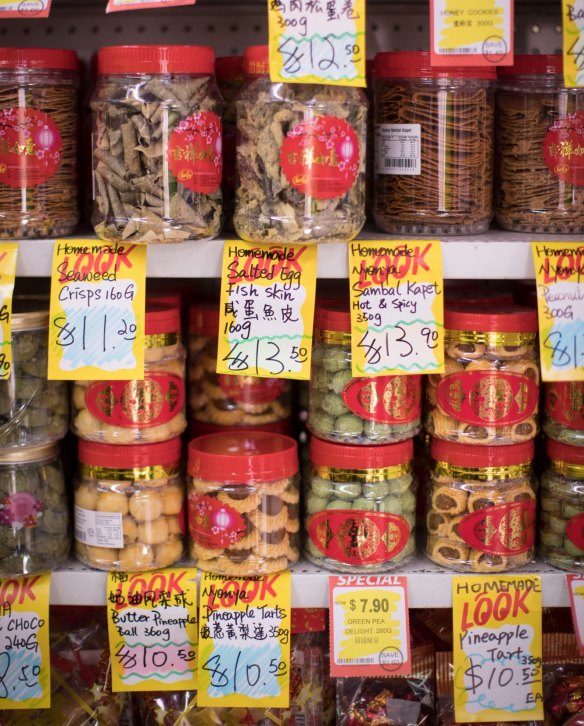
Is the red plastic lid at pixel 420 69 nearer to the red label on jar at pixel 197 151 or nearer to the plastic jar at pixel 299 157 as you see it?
the plastic jar at pixel 299 157

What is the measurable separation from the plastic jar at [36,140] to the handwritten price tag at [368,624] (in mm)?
630

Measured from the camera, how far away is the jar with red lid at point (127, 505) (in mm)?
1273

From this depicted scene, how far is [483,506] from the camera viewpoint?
1.28 meters

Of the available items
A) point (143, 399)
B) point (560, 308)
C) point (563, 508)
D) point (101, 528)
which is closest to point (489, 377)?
point (560, 308)

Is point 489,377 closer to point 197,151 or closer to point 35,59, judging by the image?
point 197,151

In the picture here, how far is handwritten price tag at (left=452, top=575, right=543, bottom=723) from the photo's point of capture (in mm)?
1288

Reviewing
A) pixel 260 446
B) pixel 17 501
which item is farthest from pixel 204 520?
pixel 17 501

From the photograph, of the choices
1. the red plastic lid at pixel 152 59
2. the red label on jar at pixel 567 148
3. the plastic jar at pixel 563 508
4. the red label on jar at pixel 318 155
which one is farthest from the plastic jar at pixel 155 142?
the plastic jar at pixel 563 508

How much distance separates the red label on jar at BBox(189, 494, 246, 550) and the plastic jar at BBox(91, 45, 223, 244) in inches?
14.4

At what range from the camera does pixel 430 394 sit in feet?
4.29

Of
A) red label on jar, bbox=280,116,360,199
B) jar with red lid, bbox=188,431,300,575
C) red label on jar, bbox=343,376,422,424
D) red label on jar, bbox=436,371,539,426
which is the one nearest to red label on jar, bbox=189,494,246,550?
jar with red lid, bbox=188,431,300,575

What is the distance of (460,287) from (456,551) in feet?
1.69

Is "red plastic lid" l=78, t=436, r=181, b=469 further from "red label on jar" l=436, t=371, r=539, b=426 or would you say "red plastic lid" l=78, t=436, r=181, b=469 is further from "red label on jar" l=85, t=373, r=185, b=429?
"red label on jar" l=436, t=371, r=539, b=426

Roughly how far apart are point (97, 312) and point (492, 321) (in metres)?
0.52
